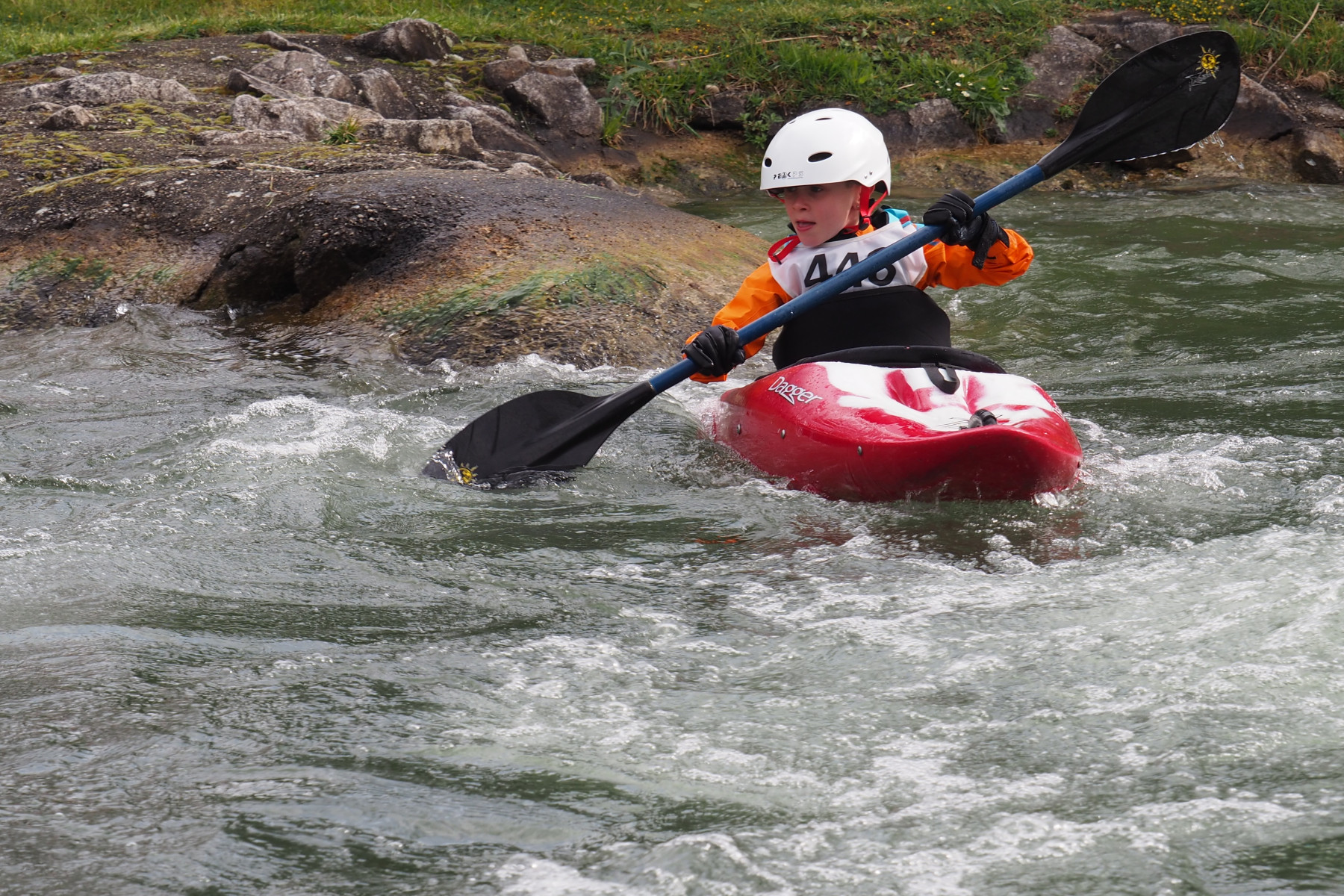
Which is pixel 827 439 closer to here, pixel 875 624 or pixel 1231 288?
pixel 875 624

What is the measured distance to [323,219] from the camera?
6176 mm

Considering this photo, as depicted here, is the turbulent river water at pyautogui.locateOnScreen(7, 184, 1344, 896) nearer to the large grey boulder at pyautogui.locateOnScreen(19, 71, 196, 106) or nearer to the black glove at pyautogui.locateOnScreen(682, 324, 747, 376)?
the black glove at pyautogui.locateOnScreen(682, 324, 747, 376)

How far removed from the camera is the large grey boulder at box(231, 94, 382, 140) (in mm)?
8445

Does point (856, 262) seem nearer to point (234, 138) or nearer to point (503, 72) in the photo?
point (234, 138)

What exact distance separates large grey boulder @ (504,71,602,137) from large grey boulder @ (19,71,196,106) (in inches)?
118

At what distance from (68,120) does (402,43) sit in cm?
388

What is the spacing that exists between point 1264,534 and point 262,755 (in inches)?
94.5

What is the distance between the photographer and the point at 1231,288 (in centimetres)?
674

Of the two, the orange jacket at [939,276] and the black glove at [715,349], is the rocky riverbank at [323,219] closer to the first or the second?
the orange jacket at [939,276]

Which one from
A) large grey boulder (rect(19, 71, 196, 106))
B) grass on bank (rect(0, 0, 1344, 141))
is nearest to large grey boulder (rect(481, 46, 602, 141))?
grass on bank (rect(0, 0, 1344, 141))

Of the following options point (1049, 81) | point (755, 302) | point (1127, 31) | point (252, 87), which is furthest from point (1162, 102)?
point (1127, 31)

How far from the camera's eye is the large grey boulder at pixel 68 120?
775 centimetres

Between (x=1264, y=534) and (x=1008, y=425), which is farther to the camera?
(x=1008, y=425)

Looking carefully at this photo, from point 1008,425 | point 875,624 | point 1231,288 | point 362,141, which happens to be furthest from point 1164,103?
point 362,141
